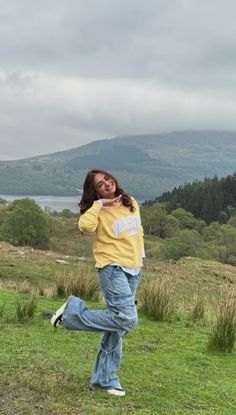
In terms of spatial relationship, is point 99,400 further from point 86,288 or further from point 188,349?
point 86,288

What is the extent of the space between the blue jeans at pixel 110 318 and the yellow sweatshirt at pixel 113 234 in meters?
0.10

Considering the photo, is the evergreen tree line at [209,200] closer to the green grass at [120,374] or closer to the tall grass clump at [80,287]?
the tall grass clump at [80,287]

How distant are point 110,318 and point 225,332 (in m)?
3.03

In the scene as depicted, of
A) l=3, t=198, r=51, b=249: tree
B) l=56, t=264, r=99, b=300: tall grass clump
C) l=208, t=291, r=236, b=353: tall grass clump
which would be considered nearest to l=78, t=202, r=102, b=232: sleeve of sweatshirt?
l=208, t=291, r=236, b=353: tall grass clump

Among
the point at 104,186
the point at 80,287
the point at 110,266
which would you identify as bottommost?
the point at 80,287

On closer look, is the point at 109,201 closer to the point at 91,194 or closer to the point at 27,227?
the point at 91,194

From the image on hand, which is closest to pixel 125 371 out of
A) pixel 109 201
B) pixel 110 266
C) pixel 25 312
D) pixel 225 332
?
pixel 110 266

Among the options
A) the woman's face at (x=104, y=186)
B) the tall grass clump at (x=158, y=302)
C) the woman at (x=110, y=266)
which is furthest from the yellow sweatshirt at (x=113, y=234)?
the tall grass clump at (x=158, y=302)

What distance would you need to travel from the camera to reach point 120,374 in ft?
18.5

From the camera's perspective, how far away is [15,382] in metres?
4.93

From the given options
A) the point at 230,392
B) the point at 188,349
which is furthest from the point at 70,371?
the point at 188,349

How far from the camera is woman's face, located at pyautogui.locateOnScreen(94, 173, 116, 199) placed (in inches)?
190

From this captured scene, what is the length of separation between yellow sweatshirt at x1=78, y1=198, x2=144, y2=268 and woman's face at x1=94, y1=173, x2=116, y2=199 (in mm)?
114

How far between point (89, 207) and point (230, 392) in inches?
97.5
